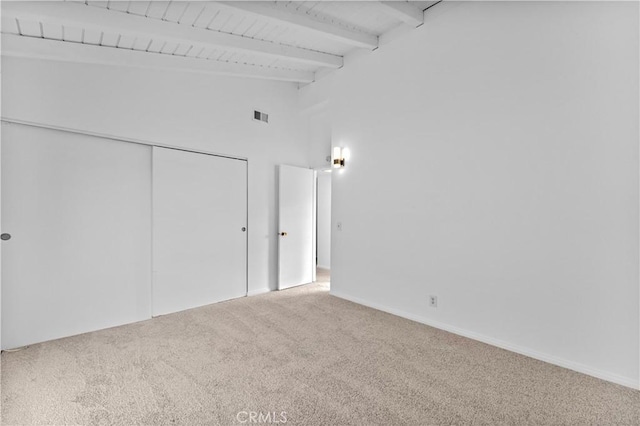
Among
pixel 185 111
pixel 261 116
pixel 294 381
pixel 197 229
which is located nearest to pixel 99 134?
pixel 185 111

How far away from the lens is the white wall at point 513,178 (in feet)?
7.52

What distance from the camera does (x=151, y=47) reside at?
3.30 metres

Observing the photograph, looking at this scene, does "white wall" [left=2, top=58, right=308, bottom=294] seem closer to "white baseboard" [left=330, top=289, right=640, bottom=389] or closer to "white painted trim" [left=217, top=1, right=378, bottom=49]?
"white painted trim" [left=217, top=1, right=378, bottom=49]

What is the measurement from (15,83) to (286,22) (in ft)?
8.23

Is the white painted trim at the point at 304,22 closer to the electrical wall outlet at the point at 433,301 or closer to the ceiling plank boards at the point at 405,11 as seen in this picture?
the ceiling plank boards at the point at 405,11

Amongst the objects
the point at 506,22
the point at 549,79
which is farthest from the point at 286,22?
the point at 549,79

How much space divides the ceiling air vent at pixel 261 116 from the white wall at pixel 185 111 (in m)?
0.07

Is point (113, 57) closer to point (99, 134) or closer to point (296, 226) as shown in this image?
point (99, 134)

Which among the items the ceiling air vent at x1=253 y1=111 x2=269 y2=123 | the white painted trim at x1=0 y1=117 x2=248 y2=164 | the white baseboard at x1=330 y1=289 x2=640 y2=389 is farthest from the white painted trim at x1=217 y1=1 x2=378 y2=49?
the white baseboard at x1=330 y1=289 x2=640 y2=389

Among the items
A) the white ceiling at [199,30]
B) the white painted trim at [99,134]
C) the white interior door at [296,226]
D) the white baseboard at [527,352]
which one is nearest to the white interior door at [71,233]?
the white painted trim at [99,134]

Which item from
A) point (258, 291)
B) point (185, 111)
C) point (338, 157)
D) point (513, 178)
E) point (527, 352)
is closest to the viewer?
point (527, 352)

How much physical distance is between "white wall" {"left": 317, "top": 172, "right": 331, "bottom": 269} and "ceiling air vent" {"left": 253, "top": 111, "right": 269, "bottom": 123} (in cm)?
241

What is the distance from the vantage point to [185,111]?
3.84m

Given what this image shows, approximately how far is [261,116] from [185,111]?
1165mm
